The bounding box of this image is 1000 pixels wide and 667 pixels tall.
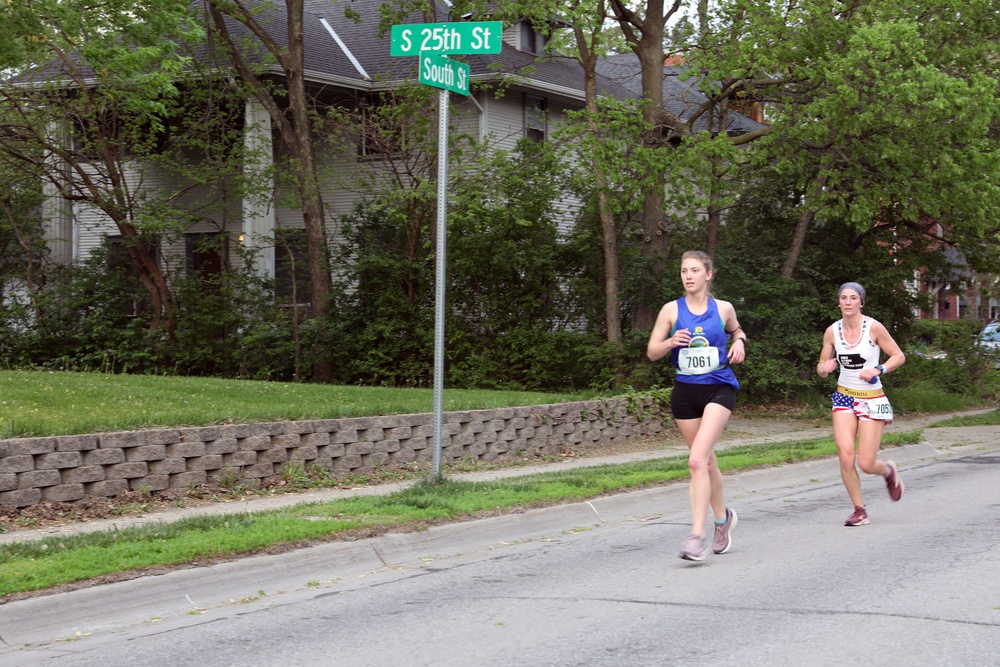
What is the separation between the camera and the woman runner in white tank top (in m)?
8.83

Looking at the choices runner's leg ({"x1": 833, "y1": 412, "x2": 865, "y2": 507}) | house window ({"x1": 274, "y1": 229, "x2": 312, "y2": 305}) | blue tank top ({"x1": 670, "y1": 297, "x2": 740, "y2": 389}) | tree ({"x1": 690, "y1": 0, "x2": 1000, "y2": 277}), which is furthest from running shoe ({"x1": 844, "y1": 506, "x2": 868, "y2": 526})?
house window ({"x1": 274, "y1": 229, "x2": 312, "y2": 305})

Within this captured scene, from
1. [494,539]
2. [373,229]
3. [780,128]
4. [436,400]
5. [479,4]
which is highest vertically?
[479,4]

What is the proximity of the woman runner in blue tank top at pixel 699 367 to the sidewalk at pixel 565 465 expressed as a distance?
12.2 ft

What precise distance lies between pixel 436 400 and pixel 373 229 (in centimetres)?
1391

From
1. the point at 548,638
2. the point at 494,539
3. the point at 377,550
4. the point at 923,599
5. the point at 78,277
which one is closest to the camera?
the point at 548,638

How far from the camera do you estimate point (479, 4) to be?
18.8 meters

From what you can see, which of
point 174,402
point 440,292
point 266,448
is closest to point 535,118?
point 174,402

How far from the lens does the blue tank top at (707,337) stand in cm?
742

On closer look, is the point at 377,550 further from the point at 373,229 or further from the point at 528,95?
the point at 528,95

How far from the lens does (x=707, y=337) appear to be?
24.3ft

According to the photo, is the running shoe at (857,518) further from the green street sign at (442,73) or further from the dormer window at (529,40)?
the dormer window at (529,40)

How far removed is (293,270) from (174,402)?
418 inches

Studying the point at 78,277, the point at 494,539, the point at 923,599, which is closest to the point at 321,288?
the point at 78,277

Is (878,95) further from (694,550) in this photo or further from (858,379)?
(694,550)
